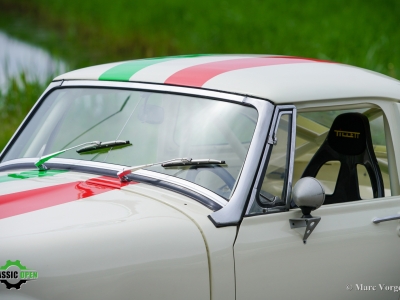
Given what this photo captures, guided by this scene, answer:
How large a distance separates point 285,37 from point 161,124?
369 inches

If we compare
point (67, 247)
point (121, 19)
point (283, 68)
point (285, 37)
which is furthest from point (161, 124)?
point (121, 19)

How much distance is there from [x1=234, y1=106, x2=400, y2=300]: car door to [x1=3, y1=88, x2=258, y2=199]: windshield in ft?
0.58

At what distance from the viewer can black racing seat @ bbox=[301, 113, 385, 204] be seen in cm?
379

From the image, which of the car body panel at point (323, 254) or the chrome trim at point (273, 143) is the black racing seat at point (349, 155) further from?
the chrome trim at point (273, 143)

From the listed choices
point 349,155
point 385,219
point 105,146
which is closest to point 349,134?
point 349,155

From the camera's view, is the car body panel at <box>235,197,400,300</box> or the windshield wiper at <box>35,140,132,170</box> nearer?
the car body panel at <box>235,197,400,300</box>

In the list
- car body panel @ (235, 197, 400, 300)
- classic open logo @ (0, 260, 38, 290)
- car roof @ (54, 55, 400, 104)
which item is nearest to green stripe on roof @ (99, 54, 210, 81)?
car roof @ (54, 55, 400, 104)

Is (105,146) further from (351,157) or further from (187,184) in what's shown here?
(351,157)

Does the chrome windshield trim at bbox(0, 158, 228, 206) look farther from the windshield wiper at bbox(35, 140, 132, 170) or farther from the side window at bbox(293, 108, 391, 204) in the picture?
the side window at bbox(293, 108, 391, 204)

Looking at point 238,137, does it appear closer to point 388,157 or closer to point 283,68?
point 283,68

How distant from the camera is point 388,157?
12.0 feet

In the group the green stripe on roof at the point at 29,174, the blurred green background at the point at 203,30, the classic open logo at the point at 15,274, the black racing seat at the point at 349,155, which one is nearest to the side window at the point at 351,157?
the black racing seat at the point at 349,155

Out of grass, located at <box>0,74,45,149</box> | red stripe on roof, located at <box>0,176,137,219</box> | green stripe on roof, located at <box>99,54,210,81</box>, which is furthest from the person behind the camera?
grass, located at <box>0,74,45,149</box>

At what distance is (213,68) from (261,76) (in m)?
0.28
